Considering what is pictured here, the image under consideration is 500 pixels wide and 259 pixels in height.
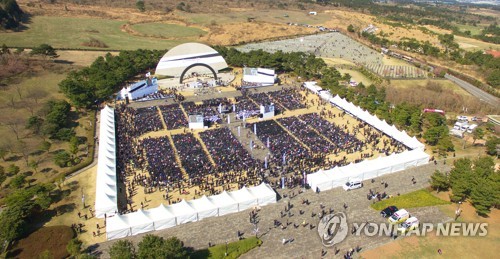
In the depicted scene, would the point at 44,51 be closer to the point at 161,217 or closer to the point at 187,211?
the point at 161,217

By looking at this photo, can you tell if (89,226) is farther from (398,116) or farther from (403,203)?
(398,116)

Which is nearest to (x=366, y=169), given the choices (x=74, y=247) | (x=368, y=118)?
(x=368, y=118)

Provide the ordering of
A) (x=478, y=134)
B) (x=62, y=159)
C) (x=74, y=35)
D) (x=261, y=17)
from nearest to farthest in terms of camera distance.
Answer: (x=62, y=159), (x=478, y=134), (x=74, y=35), (x=261, y=17)

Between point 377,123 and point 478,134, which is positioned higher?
point 377,123

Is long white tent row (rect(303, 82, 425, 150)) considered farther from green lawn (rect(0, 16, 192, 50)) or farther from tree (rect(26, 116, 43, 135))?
green lawn (rect(0, 16, 192, 50))

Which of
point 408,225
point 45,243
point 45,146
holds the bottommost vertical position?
point 45,243

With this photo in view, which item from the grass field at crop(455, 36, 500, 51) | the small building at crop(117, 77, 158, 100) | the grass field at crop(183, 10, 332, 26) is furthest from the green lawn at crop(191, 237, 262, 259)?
the grass field at crop(183, 10, 332, 26)

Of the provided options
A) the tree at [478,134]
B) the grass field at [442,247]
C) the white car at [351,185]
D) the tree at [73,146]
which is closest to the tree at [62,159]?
the tree at [73,146]
